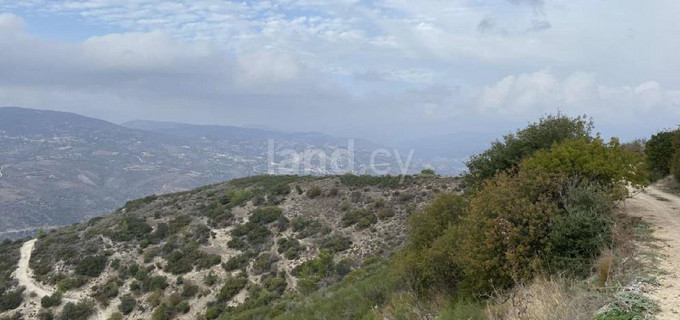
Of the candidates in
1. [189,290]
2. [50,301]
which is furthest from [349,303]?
A: [50,301]

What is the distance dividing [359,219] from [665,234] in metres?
21.8

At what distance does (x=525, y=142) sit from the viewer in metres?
18.6

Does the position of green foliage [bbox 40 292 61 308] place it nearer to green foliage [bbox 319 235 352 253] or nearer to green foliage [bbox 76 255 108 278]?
green foliage [bbox 76 255 108 278]

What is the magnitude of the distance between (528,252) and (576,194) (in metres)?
2.16

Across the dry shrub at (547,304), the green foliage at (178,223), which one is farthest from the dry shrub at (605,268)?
the green foliage at (178,223)

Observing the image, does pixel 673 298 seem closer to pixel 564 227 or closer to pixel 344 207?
pixel 564 227

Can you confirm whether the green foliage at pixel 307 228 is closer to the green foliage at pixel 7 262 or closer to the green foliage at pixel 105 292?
the green foliage at pixel 105 292

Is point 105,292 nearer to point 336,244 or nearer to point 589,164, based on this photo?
point 336,244

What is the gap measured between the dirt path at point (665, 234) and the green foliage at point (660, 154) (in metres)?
6.25

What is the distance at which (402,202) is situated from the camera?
34.2 meters

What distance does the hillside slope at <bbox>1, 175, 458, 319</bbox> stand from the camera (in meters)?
26.5

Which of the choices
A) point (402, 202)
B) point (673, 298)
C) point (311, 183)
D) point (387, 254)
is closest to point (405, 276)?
point (673, 298)

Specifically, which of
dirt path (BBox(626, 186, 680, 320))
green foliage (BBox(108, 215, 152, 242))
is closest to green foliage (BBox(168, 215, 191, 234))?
green foliage (BBox(108, 215, 152, 242))

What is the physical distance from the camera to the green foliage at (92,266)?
3203 cm
